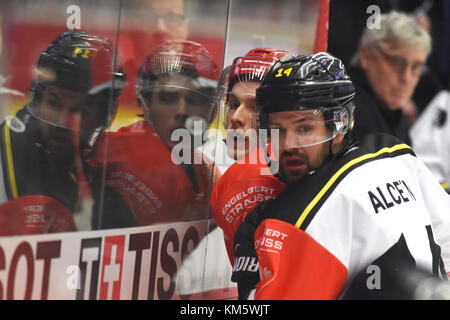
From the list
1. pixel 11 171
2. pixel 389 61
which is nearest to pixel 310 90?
pixel 11 171

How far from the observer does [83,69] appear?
2205 millimetres

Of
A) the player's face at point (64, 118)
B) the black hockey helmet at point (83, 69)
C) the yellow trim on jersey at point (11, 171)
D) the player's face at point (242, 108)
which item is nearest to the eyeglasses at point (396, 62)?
the player's face at point (242, 108)

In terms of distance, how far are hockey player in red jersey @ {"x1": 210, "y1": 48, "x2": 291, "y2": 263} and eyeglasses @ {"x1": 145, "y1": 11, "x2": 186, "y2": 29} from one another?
295mm

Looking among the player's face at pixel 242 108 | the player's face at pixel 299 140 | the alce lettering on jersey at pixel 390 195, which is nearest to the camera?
the alce lettering on jersey at pixel 390 195

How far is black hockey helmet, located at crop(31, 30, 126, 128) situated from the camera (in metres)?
2.10

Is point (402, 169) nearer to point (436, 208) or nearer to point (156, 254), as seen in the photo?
point (436, 208)

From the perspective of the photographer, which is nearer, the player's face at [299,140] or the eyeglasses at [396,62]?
the player's face at [299,140]

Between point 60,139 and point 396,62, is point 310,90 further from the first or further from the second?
point 396,62

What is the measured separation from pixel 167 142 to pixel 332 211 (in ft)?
2.39

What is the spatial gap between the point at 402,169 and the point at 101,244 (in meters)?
1.06

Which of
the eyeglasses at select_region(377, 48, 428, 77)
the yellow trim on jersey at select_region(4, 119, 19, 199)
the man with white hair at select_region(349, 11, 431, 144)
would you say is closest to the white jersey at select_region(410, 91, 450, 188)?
the man with white hair at select_region(349, 11, 431, 144)

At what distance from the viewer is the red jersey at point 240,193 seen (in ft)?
8.06

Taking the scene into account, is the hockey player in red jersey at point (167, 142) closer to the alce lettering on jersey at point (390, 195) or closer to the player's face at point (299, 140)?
the player's face at point (299, 140)

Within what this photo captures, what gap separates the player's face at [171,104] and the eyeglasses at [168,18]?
183 mm
